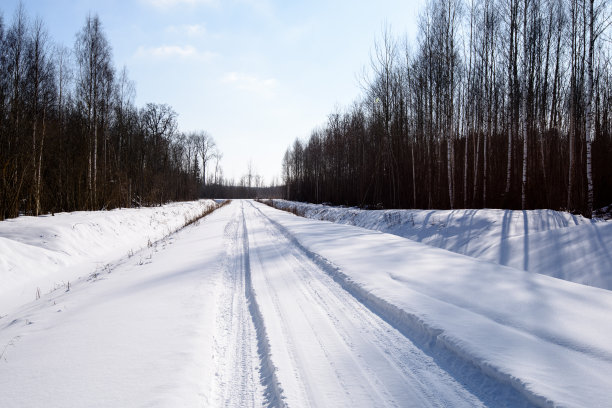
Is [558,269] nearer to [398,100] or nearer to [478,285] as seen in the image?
[478,285]

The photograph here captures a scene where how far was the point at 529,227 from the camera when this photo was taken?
9633 mm

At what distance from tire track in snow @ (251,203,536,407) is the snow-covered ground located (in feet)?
16.1

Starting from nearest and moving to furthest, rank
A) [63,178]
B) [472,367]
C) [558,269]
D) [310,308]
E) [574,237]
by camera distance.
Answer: [472,367] < [310,308] < [558,269] < [574,237] < [63,178]

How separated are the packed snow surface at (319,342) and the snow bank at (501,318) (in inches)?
0.6

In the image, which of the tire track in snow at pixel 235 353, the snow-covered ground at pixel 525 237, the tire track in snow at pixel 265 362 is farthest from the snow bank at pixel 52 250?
the snow-covered ground at pixel 525 237

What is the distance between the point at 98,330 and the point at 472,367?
400 centimetres

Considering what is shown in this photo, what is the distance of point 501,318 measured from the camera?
3.63 m

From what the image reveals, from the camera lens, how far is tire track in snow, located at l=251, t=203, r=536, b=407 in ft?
7.43

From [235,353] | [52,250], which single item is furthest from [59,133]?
[235,353]

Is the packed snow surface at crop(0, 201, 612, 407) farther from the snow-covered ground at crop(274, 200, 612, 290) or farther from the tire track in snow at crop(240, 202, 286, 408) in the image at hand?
the snow-covered ground at crop(274, 200, 612, 290)

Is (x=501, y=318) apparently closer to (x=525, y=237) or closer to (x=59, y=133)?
(x=525, y=237)

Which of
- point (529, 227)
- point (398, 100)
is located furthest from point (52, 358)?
point (398, 100)

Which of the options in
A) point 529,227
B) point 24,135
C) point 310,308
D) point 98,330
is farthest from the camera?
point 24,135

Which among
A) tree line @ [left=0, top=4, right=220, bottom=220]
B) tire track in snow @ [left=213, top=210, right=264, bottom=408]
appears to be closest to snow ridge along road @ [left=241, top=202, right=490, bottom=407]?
tire track in snow @ [left=213, top=210, right=264, bottom=408]
